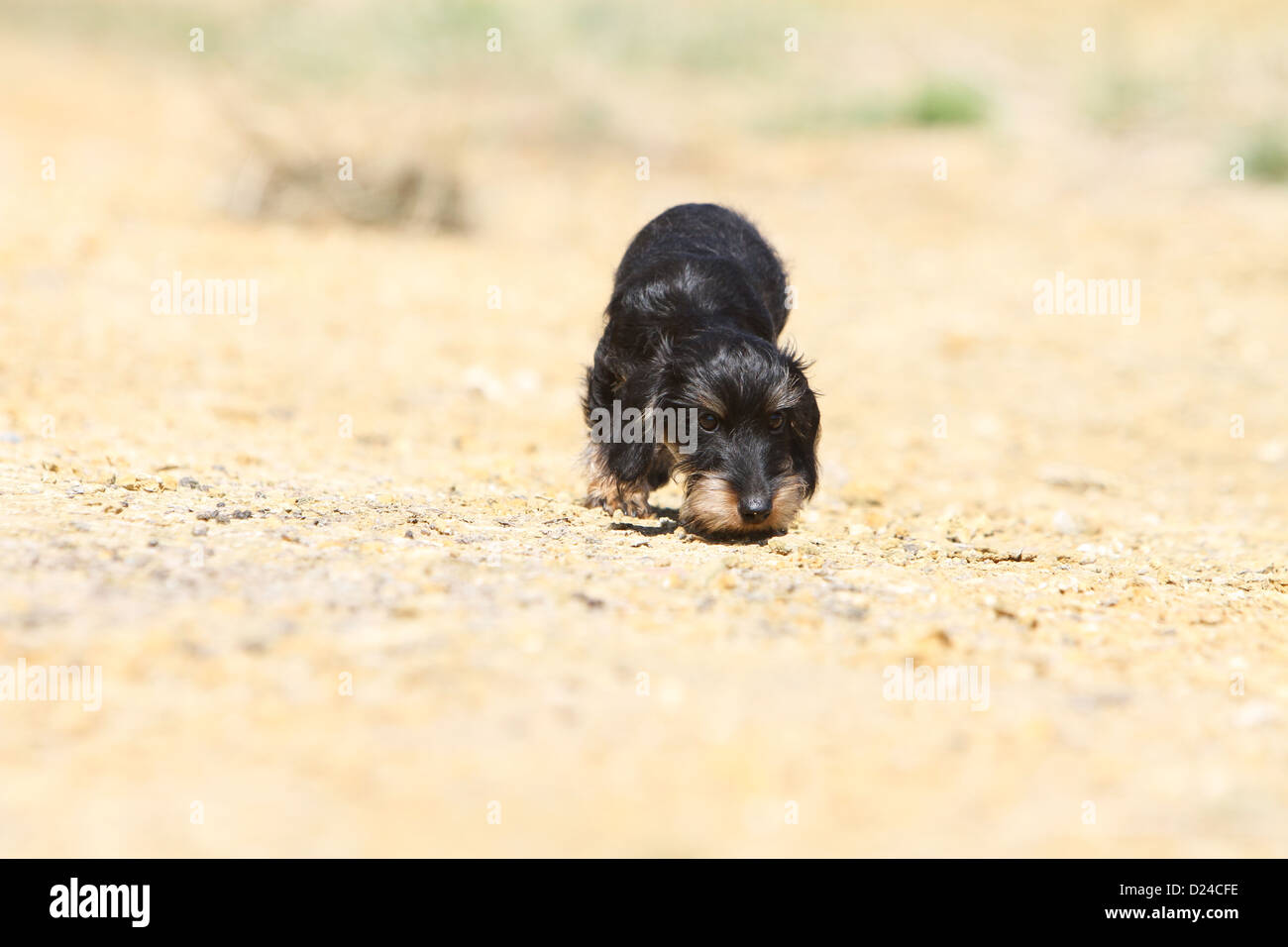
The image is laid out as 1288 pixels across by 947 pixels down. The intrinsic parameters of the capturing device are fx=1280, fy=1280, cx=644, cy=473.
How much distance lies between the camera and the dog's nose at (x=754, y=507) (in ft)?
17.7

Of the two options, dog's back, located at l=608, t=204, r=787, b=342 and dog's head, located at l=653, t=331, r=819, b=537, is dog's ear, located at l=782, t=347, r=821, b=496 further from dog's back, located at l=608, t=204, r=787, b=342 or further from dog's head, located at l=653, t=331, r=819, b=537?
dog's back, located at l=608, t=204, r=787, b=342

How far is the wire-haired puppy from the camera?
5516 mm

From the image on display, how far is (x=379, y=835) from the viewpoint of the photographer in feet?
9.13

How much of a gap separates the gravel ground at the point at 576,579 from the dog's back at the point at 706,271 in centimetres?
111

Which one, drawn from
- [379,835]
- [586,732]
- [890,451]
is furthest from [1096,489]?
[379,835]

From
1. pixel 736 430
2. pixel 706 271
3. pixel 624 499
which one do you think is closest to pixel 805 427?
pixel 736 430

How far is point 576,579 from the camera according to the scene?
457cm

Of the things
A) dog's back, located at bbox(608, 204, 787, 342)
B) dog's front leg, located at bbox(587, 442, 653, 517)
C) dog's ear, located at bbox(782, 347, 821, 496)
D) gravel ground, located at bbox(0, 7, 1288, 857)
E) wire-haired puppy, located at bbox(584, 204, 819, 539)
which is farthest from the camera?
dog's back, located at bbox(608, 204, 787, 342)

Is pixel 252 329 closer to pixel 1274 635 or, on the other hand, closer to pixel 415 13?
pixel 1274 635

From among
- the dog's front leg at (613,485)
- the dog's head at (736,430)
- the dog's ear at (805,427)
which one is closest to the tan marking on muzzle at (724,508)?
the dog's head at (736,430)

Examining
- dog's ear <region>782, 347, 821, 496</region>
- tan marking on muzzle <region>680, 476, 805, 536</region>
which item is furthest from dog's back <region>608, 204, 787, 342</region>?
tan marking on muzzle <region>680, 476, 805, 536</region>

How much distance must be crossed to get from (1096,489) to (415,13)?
23.5 metres

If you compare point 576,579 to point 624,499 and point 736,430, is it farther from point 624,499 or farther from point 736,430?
point 624,499

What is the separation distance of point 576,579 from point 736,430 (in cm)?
134
